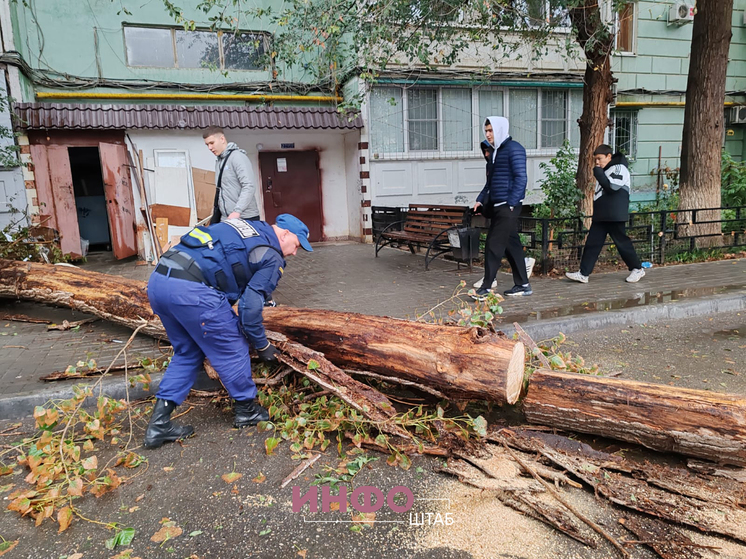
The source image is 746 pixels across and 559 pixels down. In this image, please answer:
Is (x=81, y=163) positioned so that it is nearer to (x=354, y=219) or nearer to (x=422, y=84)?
(x=354, y=219)

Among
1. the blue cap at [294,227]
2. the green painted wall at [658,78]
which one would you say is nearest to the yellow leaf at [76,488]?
the blue cap at [294,227]

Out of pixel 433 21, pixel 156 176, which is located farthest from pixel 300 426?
pixel 156 176

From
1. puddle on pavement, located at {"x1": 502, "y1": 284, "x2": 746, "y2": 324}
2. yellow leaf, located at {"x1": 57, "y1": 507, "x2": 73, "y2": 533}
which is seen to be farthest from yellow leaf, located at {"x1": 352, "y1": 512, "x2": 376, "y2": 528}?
puddle on pavement, located at {"x1": 502, "y1": 284, "x2": 746, "y2": 324}

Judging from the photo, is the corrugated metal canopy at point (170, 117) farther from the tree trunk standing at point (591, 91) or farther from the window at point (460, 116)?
the tree trunk standing at point (591, 91)

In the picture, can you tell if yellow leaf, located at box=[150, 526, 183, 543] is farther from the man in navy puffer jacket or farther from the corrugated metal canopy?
the corrugated metal canopy

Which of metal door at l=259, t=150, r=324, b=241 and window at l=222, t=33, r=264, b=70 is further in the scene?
metal door at l=259, t=150, r=324, b=241

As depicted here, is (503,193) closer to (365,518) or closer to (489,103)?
(365,518)

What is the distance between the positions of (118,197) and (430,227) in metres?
6.44

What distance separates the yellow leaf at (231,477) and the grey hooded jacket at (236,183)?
3117mm

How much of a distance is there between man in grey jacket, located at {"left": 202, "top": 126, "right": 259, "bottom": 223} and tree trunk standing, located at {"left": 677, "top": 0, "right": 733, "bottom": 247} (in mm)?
7669

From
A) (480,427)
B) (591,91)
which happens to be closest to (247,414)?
(480,427)

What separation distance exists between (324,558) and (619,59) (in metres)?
15.4

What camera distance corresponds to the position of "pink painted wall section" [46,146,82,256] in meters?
10.3

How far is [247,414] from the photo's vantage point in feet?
11.1
